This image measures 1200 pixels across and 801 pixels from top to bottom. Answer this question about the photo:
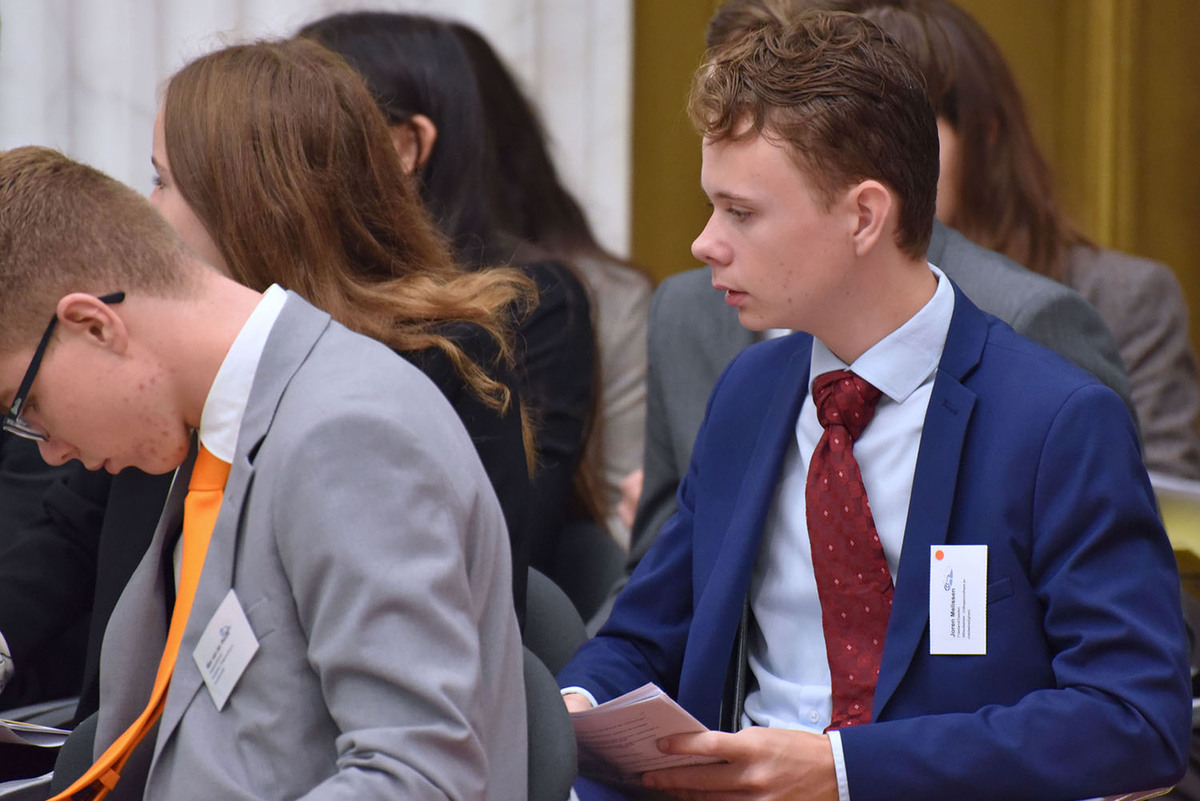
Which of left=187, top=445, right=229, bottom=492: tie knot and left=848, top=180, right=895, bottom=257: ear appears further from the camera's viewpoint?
left=848, top=180, right=895, bottom=257: ear

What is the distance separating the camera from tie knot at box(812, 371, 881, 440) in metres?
1.73

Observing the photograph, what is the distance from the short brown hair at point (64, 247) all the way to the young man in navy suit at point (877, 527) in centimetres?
66

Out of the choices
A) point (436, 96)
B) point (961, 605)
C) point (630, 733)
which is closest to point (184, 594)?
point (630, 733)

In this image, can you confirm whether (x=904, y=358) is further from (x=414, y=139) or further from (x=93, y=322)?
(x=414, y=139)

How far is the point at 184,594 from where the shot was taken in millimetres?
1462

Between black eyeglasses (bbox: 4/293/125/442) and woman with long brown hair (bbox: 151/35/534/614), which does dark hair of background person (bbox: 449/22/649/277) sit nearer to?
woman with long brown hair (bbox: 151/35/534/614)

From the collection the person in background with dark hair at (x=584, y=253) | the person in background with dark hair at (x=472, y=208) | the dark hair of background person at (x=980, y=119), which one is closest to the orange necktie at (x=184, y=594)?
the person in background with dark hair at (x=472, y=208)

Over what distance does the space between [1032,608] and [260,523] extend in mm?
879

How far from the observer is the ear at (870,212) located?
5.54ft

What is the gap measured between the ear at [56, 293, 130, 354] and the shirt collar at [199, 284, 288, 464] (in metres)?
0.11

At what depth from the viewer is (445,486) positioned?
1337mm

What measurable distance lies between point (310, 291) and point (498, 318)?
0.31m

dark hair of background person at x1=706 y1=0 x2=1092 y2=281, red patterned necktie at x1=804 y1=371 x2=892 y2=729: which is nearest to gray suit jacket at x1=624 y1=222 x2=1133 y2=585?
dark hair of background person at x1=706 y1=0 x2=1092 y2=281

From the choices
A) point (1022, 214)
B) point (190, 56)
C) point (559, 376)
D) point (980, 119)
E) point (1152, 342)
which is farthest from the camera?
point (190, 56)
